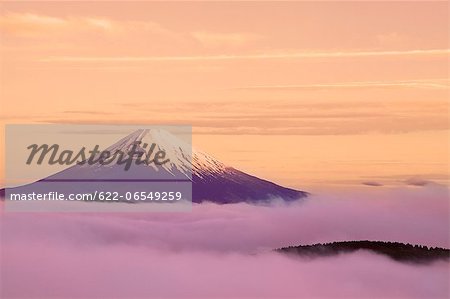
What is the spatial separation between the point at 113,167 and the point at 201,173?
0.74 m

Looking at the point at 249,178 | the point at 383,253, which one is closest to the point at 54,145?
the point at 249,178

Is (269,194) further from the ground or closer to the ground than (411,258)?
further from the ground

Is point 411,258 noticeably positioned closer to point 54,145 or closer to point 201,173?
point 201,173

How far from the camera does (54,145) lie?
570 centimetres

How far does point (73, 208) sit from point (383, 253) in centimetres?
257

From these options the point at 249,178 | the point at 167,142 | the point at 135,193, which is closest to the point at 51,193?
the point at 135,193

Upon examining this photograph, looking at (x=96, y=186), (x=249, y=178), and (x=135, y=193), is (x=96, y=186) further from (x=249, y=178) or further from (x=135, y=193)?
(x=249, y=178)

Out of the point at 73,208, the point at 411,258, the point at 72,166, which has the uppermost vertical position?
the point at 72,166

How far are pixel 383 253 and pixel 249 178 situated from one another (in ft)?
4.12

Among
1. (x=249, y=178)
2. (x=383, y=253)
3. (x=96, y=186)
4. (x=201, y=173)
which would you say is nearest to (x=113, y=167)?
(x=96, y=186)

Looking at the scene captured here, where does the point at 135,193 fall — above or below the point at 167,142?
below

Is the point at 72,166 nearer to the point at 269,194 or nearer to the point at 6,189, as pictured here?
the point at 6,189

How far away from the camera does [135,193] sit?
5691 millimetres

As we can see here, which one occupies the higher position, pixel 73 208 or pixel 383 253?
pixel 73 208
